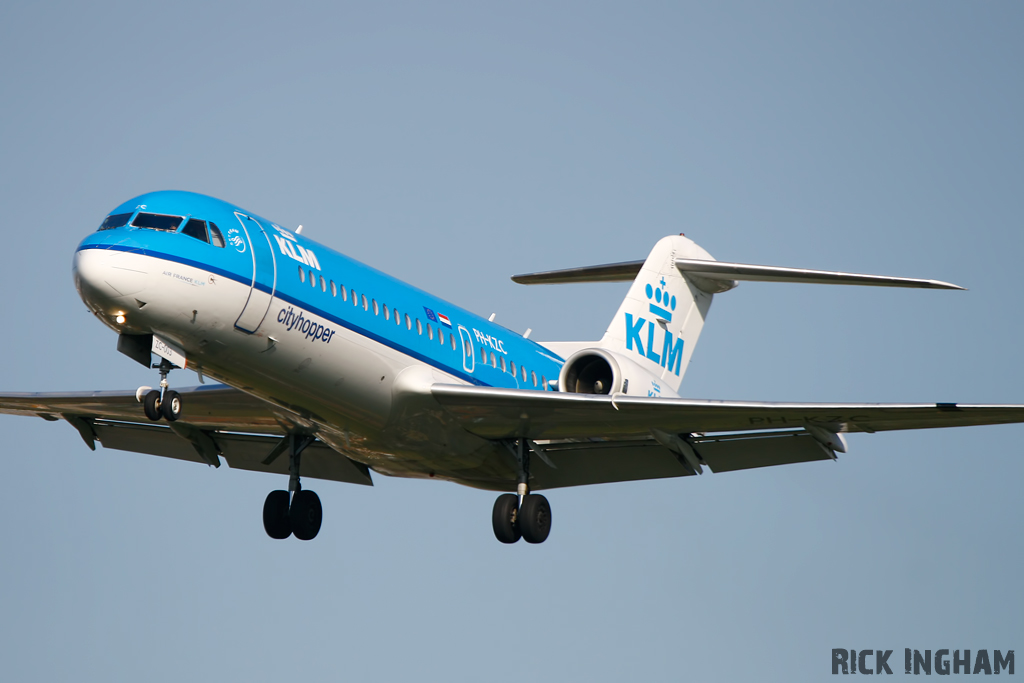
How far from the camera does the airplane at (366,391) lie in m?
14.5

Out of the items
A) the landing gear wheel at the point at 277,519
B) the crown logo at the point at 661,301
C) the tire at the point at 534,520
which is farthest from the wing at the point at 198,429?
the crown logo at the point at 661,301

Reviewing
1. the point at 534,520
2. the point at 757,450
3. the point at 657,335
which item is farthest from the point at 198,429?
the point at 757,450

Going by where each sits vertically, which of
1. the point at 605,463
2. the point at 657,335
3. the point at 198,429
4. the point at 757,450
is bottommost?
the point at 605,463

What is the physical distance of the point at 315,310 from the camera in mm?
15609

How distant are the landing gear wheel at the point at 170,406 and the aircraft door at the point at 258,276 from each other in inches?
43.4

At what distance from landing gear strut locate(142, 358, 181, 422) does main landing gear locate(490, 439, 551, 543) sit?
17.2 ft

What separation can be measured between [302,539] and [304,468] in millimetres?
1776

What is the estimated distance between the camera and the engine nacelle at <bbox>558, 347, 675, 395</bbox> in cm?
1879

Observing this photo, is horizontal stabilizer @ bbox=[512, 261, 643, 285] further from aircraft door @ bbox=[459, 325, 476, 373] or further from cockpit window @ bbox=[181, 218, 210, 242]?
cockpit window @ bbox=[181, 218, 210, 242]

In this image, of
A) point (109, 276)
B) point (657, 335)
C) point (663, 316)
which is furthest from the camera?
point (663, 316)

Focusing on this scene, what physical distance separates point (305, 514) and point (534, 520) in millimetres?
3746

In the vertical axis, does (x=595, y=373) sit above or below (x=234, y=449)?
above

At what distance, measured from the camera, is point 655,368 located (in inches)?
883

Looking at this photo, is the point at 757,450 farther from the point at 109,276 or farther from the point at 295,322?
the point at 109,276
